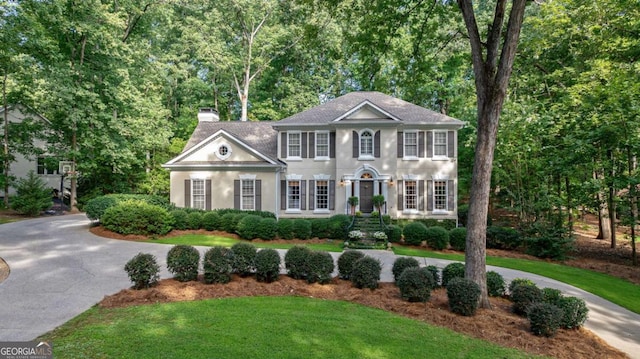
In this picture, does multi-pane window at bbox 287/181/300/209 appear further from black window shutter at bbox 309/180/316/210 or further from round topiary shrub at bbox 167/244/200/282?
round topiary shrub at bbox 167/244/200/282

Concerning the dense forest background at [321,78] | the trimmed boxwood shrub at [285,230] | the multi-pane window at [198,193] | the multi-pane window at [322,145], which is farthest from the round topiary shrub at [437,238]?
the multi-pane window at [198,193]

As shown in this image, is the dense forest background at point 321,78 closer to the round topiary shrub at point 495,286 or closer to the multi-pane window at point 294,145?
the round topiary shrub at point 495,286

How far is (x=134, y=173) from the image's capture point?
27.2 m

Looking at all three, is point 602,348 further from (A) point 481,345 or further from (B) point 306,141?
(B) point 306,141

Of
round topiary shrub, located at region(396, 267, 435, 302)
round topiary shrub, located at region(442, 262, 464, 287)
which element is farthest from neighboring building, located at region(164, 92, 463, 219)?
round topiary shrub, located at region(396, 267, 435, 302)

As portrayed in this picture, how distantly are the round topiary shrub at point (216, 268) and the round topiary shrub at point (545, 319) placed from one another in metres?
6.19

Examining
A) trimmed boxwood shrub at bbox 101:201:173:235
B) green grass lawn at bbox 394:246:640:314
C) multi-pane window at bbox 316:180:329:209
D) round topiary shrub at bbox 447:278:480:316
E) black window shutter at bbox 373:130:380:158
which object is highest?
black window shutter at bbox 373:130:380:158

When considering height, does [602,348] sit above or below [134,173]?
below

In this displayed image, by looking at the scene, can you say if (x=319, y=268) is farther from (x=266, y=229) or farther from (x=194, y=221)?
(x=194, y=221)

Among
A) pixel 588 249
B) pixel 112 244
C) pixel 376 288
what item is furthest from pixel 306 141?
pixel 588 249

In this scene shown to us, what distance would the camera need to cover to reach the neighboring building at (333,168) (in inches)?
782

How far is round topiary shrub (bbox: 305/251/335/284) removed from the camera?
26.1 feet

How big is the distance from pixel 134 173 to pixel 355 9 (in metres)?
24.9

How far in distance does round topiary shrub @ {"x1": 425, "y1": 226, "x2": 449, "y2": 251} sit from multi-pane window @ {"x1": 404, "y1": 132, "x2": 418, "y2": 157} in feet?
22.0
